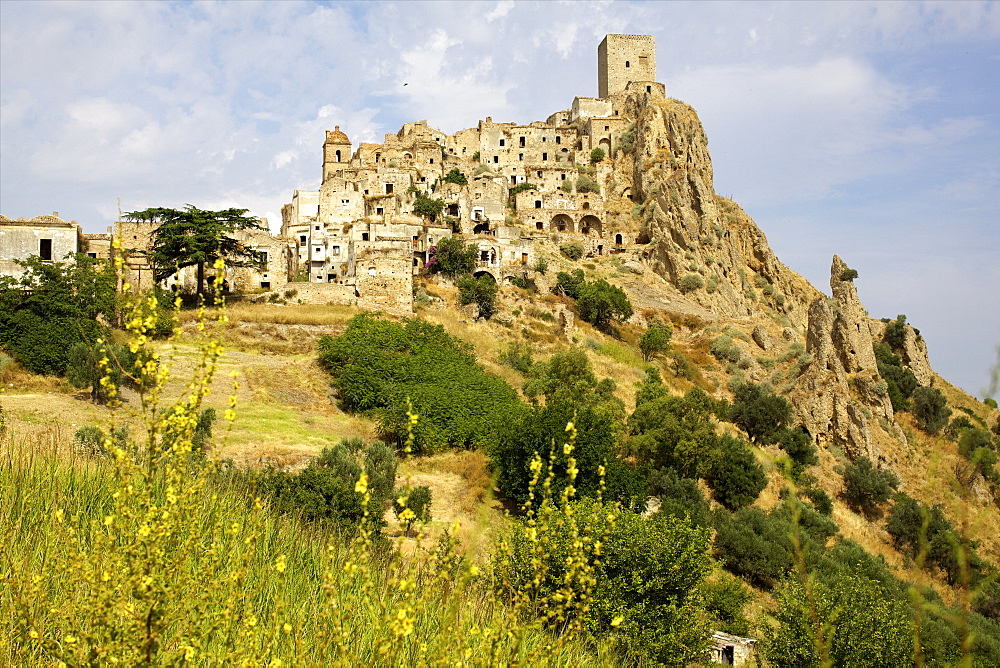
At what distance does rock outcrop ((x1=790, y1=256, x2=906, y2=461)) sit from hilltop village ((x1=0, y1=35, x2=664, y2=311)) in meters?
18.0

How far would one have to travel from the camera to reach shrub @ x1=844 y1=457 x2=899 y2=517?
116ft

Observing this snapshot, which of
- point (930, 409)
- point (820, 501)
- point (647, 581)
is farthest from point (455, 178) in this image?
point (647, 581)

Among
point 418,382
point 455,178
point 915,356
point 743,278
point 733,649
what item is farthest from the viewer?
point 743,278

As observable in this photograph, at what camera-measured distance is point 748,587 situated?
23812 millimetres

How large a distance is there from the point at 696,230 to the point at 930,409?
2240cm

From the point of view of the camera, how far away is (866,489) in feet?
116

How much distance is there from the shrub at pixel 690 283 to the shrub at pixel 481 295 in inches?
736

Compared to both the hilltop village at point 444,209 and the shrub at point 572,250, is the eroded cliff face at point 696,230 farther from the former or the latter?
the shrub at point 572,250

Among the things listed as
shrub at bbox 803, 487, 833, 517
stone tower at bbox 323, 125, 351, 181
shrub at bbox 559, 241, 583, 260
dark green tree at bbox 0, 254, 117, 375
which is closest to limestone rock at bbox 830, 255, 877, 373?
shrub at bbox 803, 487, 833, 517

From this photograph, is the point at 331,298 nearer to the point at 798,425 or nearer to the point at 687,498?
the point at 687,498

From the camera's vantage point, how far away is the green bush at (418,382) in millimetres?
27250

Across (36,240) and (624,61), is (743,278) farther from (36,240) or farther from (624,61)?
(36,240)

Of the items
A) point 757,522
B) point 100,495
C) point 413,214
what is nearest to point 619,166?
point 413,214

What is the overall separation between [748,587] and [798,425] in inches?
712
